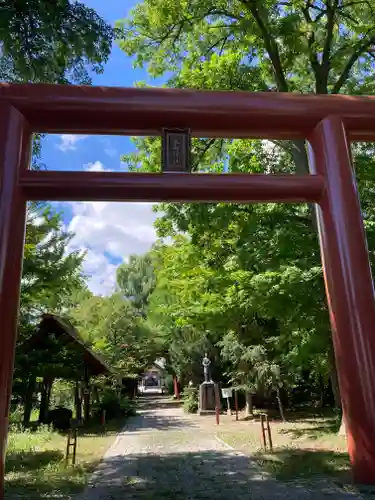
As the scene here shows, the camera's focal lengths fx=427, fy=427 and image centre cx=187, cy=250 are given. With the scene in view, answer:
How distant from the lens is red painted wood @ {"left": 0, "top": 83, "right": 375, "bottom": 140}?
4.79 m

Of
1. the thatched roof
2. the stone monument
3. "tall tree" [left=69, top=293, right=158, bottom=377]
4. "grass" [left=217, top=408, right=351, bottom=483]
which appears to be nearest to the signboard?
"grass" [left=217, top=408, right=351, bottom=483]

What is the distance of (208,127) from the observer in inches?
203

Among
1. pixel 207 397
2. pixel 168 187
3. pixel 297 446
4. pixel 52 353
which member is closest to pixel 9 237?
pixel 168 187

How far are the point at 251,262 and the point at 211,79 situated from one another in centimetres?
425

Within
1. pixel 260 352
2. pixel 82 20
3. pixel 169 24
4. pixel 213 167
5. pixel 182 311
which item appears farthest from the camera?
pixel 260 352

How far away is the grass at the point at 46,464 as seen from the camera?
18.9 feet

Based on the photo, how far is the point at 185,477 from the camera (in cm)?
659

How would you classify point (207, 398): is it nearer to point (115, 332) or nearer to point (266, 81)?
point (115, 332)

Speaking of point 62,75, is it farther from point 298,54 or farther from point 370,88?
point 370,88

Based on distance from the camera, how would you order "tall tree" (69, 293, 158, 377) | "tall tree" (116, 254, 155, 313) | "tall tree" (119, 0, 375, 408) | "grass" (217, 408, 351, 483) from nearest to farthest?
"grass" (217, 408, 351, 483), "tall tree" (119, 0, 375, 408), "tall tree" (69, 293, 158, 377), "tall tree" (116, 254, 155, 313)

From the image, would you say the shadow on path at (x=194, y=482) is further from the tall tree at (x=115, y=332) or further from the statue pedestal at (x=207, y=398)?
the tall tree at (x=115, y=332)

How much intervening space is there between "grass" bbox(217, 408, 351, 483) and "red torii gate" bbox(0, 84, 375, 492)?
2.53 metres

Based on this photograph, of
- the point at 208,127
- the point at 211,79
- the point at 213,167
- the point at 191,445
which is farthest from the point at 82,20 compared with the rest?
the point at 191,445

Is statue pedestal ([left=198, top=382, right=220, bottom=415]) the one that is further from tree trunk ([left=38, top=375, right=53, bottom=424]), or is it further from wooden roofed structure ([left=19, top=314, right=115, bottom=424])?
tree trunk ([left=38, top=375, right=53, bottom=424])
